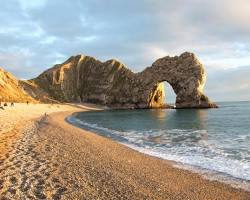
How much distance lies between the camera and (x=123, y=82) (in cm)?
15900

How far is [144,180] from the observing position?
13.3 meters

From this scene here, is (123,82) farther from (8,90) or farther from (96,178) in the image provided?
(96,178)

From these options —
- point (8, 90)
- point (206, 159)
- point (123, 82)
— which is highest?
point (123, 82)

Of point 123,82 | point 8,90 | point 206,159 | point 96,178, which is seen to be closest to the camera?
point 96,178

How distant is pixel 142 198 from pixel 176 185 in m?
2.42

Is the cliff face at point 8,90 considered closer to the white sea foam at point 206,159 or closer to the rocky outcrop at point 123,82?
the rocky outcrop at point 123,82

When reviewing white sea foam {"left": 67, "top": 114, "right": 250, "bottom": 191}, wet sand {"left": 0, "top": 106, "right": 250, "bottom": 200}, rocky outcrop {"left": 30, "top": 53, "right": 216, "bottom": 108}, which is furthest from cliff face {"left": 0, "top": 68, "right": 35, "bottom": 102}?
wet sand {"left": 0, "top": 106, "right": 250, "bottom": 200}

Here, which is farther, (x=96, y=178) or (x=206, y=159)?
(x=206, y=159)

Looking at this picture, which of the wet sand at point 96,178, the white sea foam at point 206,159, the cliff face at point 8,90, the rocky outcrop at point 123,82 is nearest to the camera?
the wet sand at point 96,178

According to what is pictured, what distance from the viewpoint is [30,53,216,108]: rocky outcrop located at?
131375 mm

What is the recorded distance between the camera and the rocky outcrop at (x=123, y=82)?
131m

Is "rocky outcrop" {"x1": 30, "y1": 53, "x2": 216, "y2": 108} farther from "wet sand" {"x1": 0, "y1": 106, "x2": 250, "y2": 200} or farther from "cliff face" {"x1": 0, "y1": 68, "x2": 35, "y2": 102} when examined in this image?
"wet sand" {"x1": 0, "y1": 106, "x2": 250, "y2": 200}

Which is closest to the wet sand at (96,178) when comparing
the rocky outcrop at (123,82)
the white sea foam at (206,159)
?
the white sea foam at (206,159)

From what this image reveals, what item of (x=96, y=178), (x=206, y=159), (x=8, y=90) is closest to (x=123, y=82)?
(x=8, y=90)
